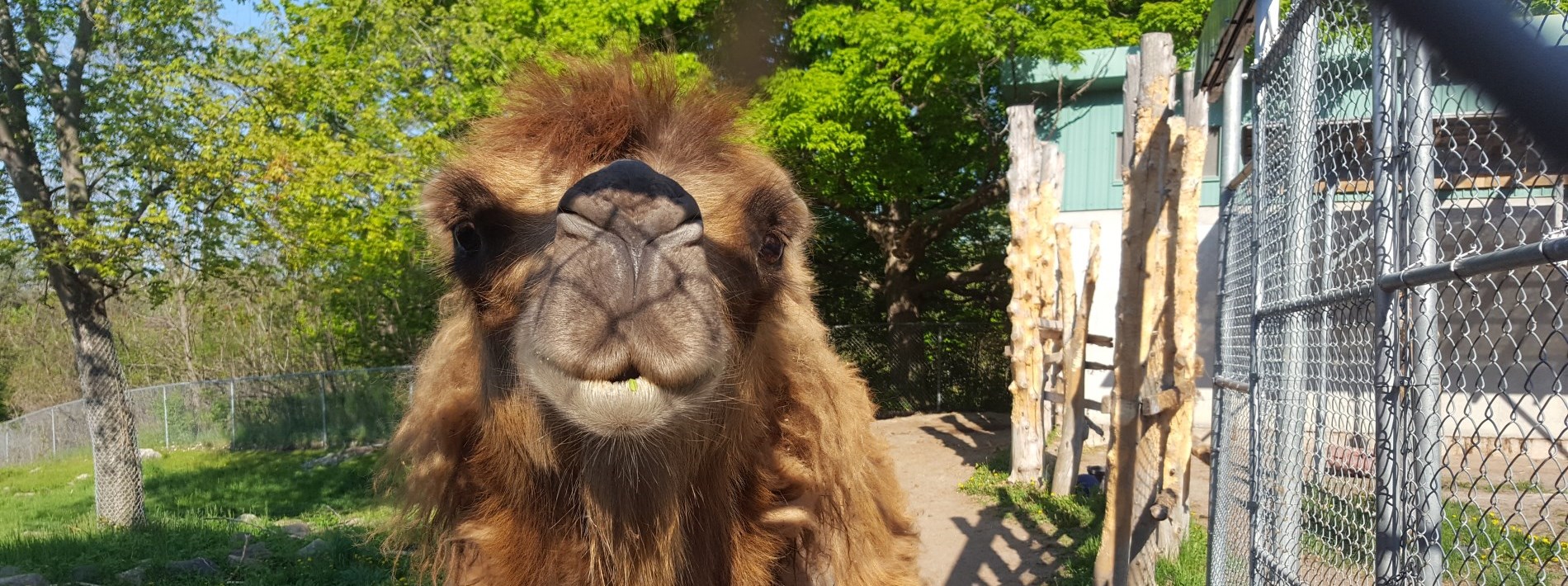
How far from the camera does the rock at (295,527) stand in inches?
388

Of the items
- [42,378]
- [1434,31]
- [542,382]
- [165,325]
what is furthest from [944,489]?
[42,378]

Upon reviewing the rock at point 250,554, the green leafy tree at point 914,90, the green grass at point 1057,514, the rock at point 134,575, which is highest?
the green leafy tree at point 914,90

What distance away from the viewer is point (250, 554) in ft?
28.5

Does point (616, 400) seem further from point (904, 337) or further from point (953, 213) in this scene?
point (904, 337)

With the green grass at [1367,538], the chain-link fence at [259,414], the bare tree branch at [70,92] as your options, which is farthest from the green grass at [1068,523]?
the chain-link fence at [259,414]

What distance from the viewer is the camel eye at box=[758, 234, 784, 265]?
8.30 feet

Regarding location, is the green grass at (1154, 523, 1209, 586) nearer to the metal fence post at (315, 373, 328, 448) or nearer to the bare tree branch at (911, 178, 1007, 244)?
the bare tree branch at (911, 178, 1007, 244)

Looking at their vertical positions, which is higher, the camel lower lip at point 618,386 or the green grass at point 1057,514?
the camel lower lip at point 618,386

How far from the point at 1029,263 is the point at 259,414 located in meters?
16.3

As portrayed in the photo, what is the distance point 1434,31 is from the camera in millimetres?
1085

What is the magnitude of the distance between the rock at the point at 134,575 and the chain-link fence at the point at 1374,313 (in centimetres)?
801

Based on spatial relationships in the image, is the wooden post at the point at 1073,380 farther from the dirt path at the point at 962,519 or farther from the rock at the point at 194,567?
the rock at the point at 194,567

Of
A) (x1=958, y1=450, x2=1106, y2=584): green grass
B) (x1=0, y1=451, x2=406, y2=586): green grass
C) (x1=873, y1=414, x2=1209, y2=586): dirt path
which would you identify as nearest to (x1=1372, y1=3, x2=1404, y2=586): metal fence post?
(x1=873, y1=414, x2=1209, y2=586): dirt path

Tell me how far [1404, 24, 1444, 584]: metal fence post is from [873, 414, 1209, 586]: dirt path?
2141 millimetres
